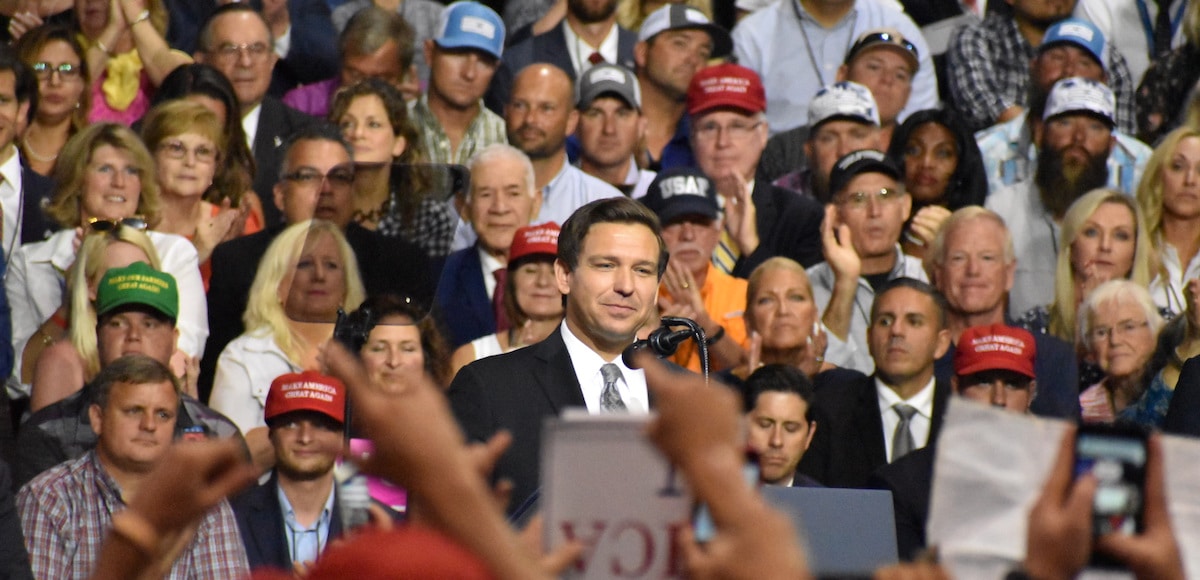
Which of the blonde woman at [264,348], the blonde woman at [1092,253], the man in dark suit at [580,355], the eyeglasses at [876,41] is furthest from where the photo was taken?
the eyeglasses at [876,41]

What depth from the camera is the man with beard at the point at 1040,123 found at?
8898mm

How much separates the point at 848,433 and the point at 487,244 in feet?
5.68

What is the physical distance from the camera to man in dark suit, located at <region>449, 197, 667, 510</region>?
4570 millimetres

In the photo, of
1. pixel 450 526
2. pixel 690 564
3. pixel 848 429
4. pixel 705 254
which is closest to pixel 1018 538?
pixel 690 564

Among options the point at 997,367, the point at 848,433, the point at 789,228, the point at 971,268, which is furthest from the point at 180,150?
the point at 997,367

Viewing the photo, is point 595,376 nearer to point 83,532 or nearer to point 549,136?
point 83,532

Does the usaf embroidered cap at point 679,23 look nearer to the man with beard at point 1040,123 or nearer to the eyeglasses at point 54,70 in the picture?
the man with beard at point 1040,123

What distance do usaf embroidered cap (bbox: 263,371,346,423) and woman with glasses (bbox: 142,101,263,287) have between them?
141cm

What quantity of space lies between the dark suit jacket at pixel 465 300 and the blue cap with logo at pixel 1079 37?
3.62 meters

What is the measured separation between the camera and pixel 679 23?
9094 mm

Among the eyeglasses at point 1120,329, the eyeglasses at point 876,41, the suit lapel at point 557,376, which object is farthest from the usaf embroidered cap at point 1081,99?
the suit lapel at point 557,376

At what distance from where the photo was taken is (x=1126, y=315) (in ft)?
23.7

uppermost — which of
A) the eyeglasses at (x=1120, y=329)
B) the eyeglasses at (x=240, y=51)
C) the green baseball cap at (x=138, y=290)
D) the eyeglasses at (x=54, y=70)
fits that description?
the eyeglasses at (x=240, y=51)

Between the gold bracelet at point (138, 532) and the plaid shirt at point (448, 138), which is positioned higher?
the plaid shirt at point (448, 138)
